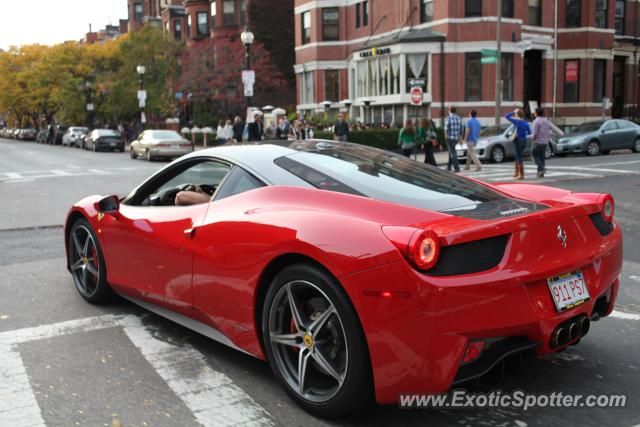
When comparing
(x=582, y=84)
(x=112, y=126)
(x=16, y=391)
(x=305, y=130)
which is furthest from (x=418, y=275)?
(x=112, y=126)

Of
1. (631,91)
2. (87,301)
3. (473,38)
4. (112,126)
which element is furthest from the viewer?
(112,126)

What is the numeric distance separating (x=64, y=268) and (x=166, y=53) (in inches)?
1785

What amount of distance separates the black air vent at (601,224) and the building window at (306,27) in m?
41.7

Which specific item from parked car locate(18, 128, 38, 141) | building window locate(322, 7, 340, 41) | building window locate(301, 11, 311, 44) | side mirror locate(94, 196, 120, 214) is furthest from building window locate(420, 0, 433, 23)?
parked car locate(18, 128, 38, 141)

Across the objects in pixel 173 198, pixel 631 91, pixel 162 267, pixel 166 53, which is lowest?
pixel 162 267

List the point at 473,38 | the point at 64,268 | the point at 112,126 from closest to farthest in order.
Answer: the point at 64,268
the point at 473,38
the point at 112,126

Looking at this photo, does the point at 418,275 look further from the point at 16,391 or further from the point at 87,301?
the point at 87,301

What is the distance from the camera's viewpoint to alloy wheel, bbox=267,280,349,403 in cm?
342

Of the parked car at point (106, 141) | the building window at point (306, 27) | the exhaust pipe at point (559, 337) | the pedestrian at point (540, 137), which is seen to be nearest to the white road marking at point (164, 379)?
the exhaust pipe at point (559, 337)

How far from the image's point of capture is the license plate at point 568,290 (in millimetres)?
3338

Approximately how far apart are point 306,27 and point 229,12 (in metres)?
11.4

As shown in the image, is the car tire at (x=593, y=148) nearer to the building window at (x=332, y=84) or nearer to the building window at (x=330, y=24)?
the building window at (x=332, y=84)

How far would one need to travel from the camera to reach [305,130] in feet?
98.3

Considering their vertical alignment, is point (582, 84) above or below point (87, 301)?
above
